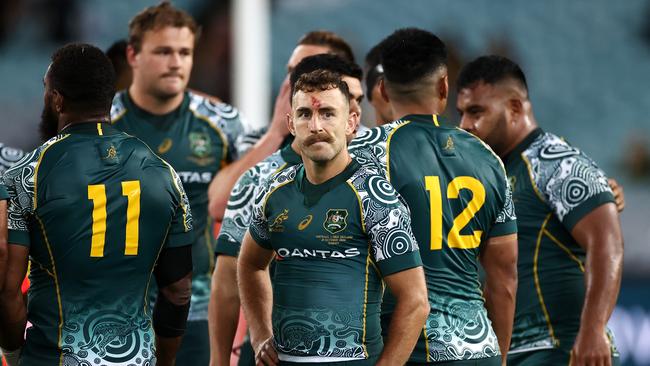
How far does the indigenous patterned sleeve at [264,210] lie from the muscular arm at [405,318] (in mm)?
540

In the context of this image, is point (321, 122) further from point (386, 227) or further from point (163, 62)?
point (163, 62)

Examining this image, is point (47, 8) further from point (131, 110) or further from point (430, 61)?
point (430, 61)

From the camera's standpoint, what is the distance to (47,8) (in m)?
11.5

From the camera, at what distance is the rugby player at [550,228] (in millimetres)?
4895

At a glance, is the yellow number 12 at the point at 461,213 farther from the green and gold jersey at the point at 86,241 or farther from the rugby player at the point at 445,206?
the green and gold jersey at the point at 86,241

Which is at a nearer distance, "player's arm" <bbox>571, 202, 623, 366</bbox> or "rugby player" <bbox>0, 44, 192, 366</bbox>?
"rugby player" <bbox>0, 44, 192, 366</bbox>

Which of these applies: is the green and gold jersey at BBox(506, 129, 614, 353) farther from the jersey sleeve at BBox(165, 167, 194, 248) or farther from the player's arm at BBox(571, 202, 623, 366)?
the jersey sleeve at BBox(165, 167, 194, 248)

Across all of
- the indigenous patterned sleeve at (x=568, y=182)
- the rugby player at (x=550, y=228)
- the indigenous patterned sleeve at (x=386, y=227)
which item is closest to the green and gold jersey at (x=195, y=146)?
the rugby player at (x=550, y=228)

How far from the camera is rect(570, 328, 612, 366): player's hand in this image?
4.81 m

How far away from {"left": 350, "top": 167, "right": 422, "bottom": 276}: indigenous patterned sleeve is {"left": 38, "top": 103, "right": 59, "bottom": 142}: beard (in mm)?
1188

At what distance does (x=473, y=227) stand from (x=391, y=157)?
0.44m

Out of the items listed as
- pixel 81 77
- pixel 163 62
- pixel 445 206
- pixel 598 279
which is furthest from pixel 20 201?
pixel 598 279

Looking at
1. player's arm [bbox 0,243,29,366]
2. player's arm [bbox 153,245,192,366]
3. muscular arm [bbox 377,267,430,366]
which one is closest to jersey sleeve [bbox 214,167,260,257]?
player's arm [bbox 153,245,192,366]

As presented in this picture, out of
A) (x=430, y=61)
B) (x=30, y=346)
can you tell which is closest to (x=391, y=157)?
(x=430, y=61)
